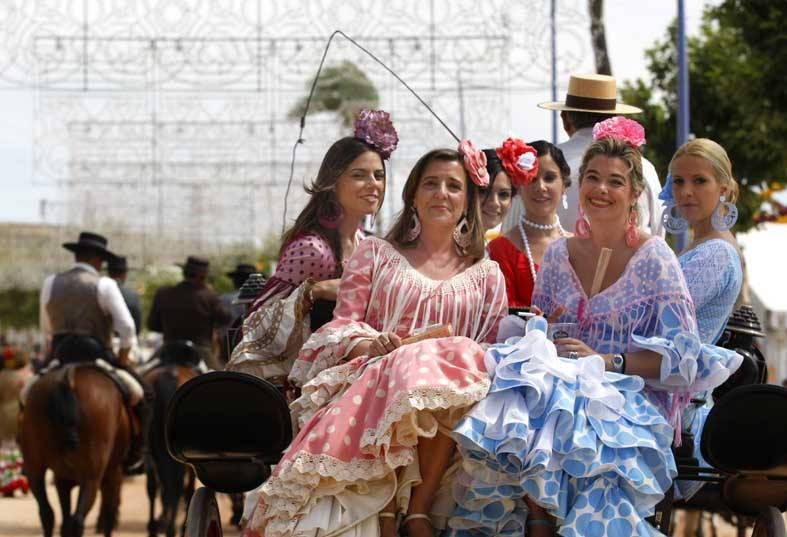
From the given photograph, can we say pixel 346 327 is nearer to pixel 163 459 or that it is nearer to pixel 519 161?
pixel 519 161

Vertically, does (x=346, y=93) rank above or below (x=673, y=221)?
above

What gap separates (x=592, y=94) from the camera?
Result: 7914 mm

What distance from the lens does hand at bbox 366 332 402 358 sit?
5.71 m

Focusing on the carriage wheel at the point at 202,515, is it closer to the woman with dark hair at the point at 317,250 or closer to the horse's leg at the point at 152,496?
the woman with dark hair at the point at 317,250

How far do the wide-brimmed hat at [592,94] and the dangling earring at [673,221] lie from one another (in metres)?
1.07

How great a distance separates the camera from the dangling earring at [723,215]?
6699 millimetres

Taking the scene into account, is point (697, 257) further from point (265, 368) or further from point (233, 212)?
point (233, 212)

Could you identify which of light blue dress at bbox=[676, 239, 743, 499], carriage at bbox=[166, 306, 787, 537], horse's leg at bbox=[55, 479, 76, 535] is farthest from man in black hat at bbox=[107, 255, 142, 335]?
carriage at bbox=[166, 306, 787, 537]

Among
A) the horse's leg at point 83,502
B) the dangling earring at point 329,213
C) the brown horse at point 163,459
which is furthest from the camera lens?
the brown horse at point 163,459

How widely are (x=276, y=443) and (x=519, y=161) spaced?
5.81 feet

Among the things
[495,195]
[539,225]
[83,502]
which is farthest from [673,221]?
[83,502]

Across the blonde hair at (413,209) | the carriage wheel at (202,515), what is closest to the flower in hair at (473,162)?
the blonde hair at (413,209)

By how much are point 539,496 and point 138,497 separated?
56.5 feet

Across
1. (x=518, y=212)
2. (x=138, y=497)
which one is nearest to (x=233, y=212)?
(x=138, y=497)
